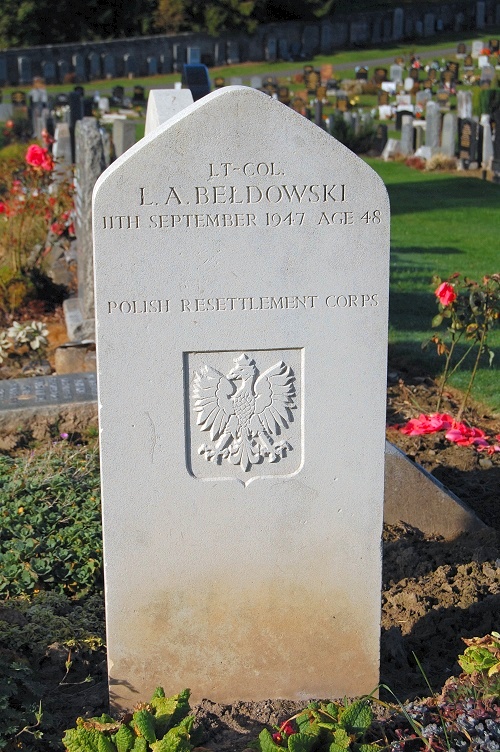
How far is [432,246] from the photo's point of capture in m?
12.1

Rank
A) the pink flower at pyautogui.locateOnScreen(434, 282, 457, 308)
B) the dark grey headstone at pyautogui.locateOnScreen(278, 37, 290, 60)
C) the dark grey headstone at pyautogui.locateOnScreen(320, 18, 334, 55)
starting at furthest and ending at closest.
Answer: the dark grey headstone at pyautogui.locateOnScreen(320, 18, 334, 55) < the dark grey headstone at pyautogui.locateOnScreen(278, 37, 290, 60) < the pink flower at pyautogui.locateOnScreen(434, 282, 457, 308)

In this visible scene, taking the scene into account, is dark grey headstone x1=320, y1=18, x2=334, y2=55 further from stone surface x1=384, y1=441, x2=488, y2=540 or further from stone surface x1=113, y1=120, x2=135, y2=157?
stone surface x1=384, y1=441, x2=488, y2=540

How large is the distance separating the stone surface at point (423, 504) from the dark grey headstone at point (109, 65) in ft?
128

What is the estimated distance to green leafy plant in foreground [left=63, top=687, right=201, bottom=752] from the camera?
9.02 ft

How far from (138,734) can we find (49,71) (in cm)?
3932

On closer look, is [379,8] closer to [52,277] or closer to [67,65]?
[67,65]

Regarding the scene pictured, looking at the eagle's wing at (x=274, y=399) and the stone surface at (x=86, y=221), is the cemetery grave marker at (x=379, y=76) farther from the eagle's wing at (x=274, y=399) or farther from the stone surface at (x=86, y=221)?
the eagle's wing at (x=274, y=399)

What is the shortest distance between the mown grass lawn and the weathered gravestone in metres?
3.29

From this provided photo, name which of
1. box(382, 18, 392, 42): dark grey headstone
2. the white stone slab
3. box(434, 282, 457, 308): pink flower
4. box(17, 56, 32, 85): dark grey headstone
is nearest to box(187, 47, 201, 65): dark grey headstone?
box(17, 56, 32, 85): dark grey headstone

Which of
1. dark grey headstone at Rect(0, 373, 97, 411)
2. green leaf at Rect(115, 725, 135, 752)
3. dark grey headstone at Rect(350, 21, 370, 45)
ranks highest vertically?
dark grey headstone at Rect(350, 21, 370, 45)

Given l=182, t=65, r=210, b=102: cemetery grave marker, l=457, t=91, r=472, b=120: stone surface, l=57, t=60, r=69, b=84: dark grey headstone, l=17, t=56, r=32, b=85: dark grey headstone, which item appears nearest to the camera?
l=182, t=65, r=210, b=102: cemetery grave marker

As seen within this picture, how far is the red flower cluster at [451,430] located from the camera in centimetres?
571

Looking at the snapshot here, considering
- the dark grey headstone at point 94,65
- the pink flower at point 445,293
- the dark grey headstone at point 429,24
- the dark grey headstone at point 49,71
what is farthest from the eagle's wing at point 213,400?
the dark grey headstone at point 429,24

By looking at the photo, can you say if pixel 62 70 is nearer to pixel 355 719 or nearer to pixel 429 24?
pixel 429 24
